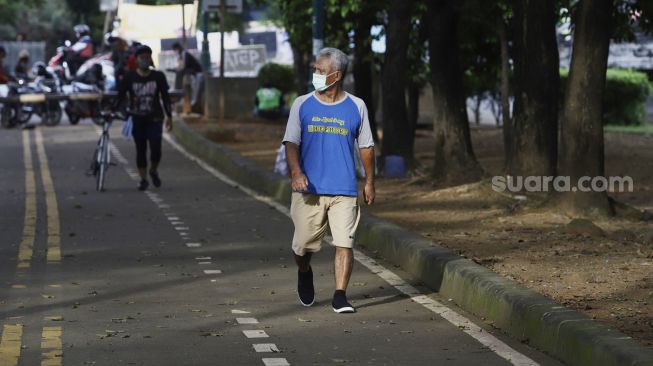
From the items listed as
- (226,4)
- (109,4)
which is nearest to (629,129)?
(226,4)

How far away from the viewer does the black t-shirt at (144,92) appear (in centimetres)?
2050

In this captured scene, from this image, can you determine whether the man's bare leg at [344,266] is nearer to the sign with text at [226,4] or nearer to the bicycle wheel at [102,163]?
the bicycle wheel at [102,163]

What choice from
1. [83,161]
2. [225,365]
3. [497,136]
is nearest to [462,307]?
[225,365]

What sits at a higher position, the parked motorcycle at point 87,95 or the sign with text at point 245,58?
the sign with text at point 245,58

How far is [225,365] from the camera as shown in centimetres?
887

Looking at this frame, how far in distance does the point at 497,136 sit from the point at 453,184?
43.4ft

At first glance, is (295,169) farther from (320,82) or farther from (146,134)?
(146,134)

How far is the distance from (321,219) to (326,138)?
551 mm

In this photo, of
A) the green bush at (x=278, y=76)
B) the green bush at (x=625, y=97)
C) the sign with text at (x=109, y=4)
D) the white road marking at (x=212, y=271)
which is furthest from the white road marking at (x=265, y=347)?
the sign with text at (x=109, y=4)

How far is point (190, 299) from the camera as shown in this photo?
11516mm

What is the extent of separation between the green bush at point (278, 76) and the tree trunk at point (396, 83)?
19.8 m

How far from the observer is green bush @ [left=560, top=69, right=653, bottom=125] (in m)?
37.1

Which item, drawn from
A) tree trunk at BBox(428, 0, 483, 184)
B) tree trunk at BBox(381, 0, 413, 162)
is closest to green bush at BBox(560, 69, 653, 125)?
tree trunk at BBox(381, 0, 413, 162)

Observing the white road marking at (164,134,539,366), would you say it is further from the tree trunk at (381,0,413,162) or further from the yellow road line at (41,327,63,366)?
the tree trunk at (381,0,413,162)
